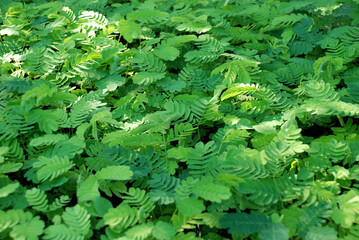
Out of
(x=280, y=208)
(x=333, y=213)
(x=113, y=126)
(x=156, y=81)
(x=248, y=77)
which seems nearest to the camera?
(x=333, y=213)

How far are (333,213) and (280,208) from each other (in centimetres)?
23

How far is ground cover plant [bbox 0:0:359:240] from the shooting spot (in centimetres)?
150

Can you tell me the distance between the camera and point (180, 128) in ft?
6.45

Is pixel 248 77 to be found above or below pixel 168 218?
above

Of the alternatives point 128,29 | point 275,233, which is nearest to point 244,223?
point 275,233

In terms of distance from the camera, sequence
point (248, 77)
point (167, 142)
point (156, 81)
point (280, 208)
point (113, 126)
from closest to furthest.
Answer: point (280, 208), point (167, 142), point (113, 126), point (248, 77), point (156, 81)

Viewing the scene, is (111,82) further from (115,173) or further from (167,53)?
(115,173)

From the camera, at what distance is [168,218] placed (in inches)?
63.2

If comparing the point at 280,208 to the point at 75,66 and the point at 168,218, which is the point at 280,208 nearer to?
the point at 168,218

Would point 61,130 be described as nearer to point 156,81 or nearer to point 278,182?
point 156,81

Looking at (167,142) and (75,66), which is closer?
(167,142)

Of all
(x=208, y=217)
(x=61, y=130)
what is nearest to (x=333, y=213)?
(x=208, y=217)

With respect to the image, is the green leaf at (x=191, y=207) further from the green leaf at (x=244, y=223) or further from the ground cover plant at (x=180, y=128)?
the green leaf at (x=244, y=223)

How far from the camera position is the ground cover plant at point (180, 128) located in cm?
150
